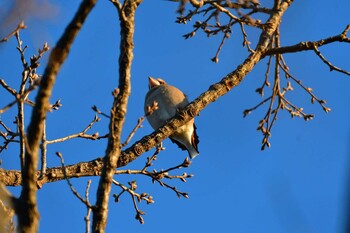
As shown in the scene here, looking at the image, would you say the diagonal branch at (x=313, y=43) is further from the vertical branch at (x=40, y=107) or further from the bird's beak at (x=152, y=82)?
the bird's beak at (x=152, y=82)

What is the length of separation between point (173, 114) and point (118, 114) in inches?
156

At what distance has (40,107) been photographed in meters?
2.18

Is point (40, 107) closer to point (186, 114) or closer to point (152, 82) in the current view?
point (186, 114)

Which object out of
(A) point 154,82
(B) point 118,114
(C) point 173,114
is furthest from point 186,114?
(A) point 154,82

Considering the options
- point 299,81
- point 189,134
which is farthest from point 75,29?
point 189,134

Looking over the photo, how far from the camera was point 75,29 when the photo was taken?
216 cm

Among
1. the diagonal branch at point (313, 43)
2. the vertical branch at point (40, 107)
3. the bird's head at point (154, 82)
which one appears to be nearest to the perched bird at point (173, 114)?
the bird's head at point (154, 82)

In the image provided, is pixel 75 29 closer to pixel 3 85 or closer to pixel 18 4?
pixel 18 4

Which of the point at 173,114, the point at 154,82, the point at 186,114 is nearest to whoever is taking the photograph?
the point at 186,114

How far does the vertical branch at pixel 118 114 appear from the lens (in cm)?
246

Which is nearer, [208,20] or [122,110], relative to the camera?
[122,110]

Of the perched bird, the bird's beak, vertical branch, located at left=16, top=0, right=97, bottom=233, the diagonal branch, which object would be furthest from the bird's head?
vertical branch, located at left=16, top=0, right=97, bottom=233

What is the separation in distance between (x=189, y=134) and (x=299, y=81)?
1740 millimetres

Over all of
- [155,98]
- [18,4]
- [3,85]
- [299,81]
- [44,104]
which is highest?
[155,98]
